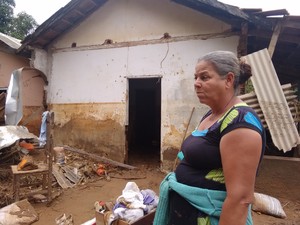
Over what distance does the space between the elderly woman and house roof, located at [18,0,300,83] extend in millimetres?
4219

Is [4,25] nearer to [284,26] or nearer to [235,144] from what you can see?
[284,26]

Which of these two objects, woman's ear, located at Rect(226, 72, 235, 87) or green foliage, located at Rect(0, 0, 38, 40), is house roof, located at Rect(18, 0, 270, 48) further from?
green foliage, located at Rect(0, 0, 38, 40)

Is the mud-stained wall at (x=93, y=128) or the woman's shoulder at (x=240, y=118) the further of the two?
the mud-stained wall at (x=93, y=128)

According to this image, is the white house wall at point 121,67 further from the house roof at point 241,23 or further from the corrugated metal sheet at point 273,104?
the corrugated metal sheet at point 273,104

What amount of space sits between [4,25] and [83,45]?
1275cm

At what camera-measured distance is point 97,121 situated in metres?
7.42

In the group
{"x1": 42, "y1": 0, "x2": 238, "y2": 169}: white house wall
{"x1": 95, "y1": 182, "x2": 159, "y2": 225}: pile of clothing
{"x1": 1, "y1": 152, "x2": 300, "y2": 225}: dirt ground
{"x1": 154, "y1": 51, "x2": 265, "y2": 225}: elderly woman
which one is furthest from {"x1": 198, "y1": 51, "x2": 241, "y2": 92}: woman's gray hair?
{"x1": 42, "y1": 0, "x2": 238, "y2": 169}: white house wall

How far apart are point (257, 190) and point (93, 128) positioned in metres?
4.47

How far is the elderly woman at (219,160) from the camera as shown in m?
→ 1.22

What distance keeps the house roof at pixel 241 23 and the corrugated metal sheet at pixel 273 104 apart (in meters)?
0.64

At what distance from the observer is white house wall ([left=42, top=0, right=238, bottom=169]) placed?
6465 millimetres

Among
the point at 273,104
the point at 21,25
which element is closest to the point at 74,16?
the point at 273,104

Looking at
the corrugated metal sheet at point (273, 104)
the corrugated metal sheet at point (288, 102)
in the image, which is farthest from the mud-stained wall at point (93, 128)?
the corrugated metal sheet at point (273, 104)

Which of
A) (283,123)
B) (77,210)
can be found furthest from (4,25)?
(283,123)
